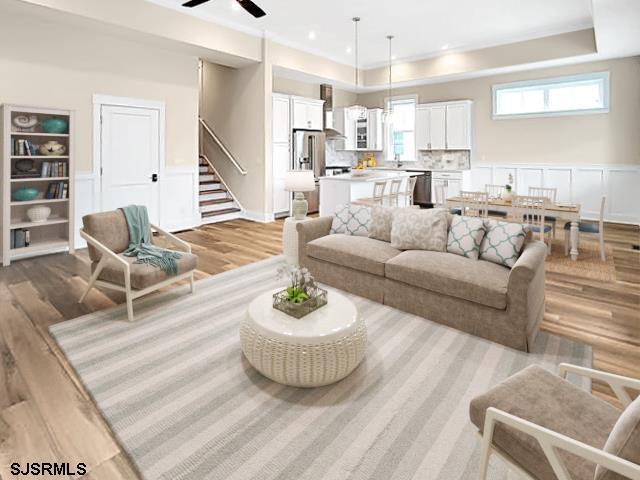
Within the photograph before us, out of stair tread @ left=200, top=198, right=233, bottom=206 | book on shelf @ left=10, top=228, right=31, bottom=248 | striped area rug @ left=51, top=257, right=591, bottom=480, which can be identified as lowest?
striped area rug @ left=51, top=257, right=591, bottom=480

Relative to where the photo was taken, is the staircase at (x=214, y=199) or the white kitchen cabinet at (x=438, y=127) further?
the white kitchen cabinet at (x=438, y=127)

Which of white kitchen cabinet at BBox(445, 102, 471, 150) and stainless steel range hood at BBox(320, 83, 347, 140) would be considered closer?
white kitchen cabinet at BBox(445, 102, 471, 150)

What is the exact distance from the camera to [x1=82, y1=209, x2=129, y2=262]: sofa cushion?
3.69 meters

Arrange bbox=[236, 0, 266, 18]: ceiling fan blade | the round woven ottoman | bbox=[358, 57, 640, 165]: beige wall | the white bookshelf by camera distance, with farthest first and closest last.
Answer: bbox=[358, 57, 640, 165]: beige wall → the white bookshelf → bbox=[236, 0, 266, 18]: ceiling fan blade → the round woven ottoman

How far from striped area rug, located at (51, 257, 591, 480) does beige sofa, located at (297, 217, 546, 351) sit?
130 millimetres

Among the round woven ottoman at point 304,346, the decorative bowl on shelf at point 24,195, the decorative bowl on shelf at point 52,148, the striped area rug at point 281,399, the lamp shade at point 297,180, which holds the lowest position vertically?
the striped area rug at point 281,399

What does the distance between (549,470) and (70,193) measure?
19.0ft

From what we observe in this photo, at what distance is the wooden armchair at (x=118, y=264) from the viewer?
340cm

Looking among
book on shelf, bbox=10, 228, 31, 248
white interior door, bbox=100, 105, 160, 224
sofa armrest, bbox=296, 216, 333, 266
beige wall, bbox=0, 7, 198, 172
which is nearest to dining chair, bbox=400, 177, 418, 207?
sofa armrest, bbox=296, 216, 333, 266

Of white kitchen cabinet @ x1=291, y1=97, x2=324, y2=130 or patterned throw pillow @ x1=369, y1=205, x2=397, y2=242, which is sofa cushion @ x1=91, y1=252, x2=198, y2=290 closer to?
patterned throw pillow @ x1=369, y1=205, x2=397, y2=242

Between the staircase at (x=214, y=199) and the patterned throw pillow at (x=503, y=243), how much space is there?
18.1 feet

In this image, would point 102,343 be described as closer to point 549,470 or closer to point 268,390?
point 268,390

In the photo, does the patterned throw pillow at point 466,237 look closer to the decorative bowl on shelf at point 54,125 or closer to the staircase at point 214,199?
the decorative bowl on shelf at point 54,125

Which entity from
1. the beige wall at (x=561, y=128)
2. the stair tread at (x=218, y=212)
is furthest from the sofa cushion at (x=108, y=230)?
the beige wall at (x=561, y=128)
